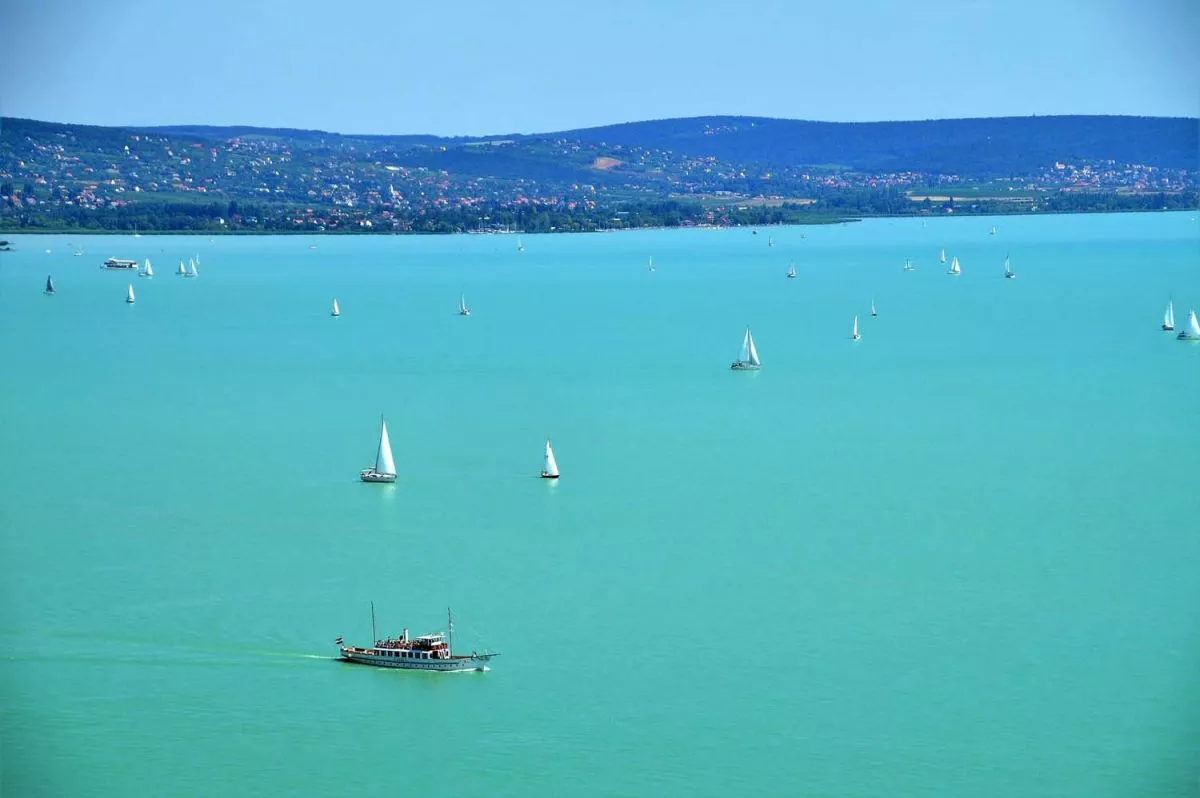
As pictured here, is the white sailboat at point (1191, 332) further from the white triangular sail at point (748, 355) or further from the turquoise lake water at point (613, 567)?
→ the white triangular sail at point (748, 355)

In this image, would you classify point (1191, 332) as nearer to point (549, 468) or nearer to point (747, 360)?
point (747, 360)

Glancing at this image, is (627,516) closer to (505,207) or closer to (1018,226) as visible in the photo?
(1018,226)

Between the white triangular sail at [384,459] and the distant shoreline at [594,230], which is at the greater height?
the white triangular sail at [384,459]

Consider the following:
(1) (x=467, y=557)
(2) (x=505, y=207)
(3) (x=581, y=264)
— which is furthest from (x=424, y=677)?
(2) (x=505, y=207)

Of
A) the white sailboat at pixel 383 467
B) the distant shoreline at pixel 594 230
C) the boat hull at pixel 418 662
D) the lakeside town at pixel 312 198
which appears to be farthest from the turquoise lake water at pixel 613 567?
the lakeside town at pixel 312 198

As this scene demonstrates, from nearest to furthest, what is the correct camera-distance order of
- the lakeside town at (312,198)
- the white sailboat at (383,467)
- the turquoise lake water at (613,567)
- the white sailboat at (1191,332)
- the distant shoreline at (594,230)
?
the turquoise lake water at (613,567) → the white sailboat at (383,467) → the white sailboat at (1191,332) → the distant shoreline at (594,230) → the lakeside town at (312,198)

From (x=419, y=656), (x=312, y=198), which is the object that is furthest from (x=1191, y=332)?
(x=312, y=198)

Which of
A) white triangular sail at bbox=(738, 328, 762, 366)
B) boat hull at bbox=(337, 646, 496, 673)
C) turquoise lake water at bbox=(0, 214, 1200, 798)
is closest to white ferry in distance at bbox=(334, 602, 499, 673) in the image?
boat hull at bbox=(337, 646, 496, 673)
